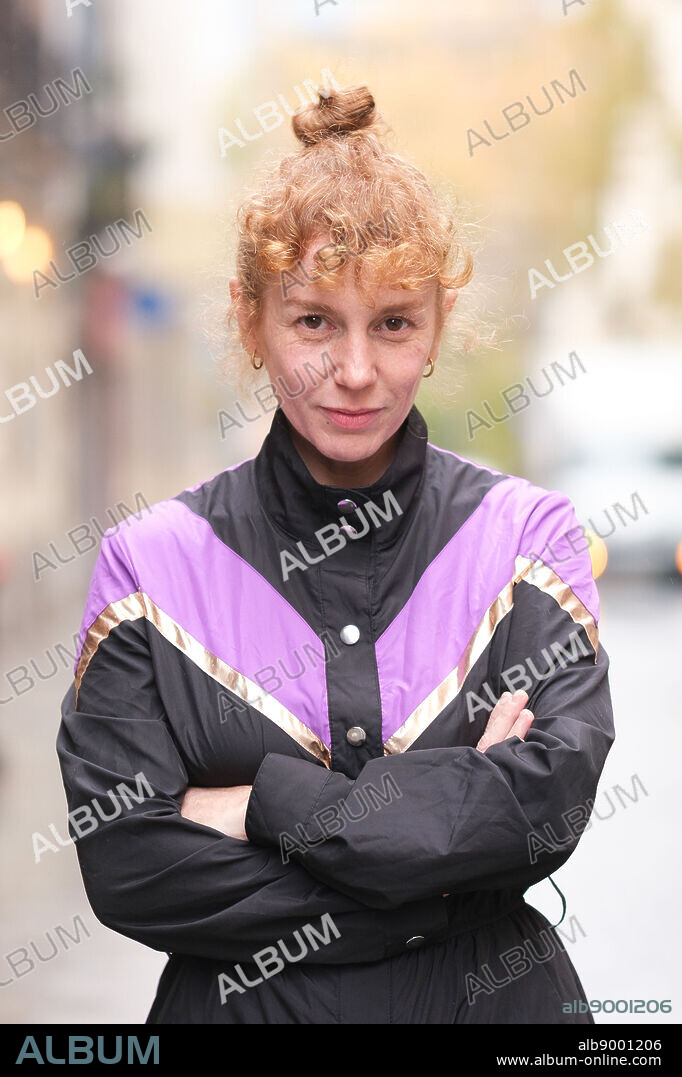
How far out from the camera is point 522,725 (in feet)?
5.79

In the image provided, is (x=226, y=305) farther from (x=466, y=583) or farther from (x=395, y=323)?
(x=466, y=583)

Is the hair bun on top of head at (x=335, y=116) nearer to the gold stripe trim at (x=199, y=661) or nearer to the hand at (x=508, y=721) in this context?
the gold stripe trim at (x=199, y=661)

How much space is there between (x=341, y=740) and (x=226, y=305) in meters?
0.77

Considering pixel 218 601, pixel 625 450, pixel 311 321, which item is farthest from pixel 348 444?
pixel 625 450

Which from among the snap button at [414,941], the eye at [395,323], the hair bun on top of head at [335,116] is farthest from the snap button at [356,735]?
the hair bun on top of head at [335,116]

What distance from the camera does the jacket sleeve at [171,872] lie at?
1706 mm

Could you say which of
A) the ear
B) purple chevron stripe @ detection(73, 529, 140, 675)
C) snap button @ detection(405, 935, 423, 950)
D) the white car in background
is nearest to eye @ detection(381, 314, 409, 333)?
the ear

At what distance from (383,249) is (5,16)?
4.15 meters

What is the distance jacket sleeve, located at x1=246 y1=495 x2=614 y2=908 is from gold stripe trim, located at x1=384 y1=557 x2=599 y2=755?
42mm

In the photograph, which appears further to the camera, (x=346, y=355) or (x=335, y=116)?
(x=335, y=116)

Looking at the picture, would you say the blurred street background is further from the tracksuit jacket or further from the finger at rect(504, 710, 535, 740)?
the finger at rect(504, 710, 535, 740)

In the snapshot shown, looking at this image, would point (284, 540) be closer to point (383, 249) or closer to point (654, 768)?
point (383, 249)

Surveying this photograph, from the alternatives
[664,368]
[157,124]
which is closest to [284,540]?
[157,124]

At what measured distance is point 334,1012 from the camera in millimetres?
1727
